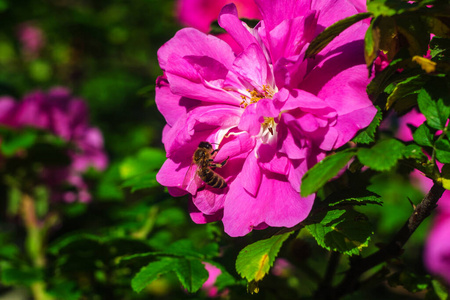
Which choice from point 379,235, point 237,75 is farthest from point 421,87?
point 379,235

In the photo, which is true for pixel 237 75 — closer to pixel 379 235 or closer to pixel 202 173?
pixel 202 173

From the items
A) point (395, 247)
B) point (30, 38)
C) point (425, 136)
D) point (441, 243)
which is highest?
point (425, 136)

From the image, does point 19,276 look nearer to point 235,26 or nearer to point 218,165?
point 218,165

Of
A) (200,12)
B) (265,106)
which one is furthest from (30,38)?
(265,106)

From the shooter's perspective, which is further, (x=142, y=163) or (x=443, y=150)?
(x=142, y=163)

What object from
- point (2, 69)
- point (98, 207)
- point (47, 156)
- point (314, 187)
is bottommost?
point (2, 69)

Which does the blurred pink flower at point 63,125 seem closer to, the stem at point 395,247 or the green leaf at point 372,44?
the stem at point 395,247
